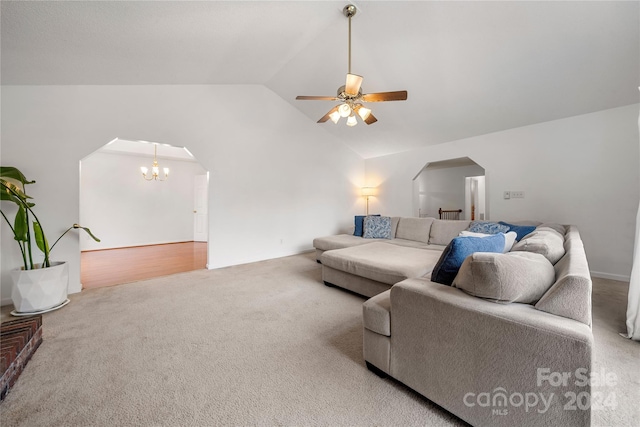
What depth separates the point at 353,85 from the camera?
2332 mm

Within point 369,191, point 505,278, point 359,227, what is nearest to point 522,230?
point 359,227

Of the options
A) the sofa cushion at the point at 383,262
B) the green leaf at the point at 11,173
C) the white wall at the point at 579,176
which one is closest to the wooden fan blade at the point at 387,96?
the sofa cushion at the point at 383,262

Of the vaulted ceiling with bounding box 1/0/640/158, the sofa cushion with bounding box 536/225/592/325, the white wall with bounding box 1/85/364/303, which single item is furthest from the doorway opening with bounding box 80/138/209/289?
the sofa cushion with bounding box 536/225/592/325

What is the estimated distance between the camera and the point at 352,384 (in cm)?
143

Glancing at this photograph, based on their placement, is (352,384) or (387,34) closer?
(352,384)

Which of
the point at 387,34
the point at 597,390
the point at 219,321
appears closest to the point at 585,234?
the point at 597,390

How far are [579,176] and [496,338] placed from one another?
13.2ft

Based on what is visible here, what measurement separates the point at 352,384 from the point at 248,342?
2.93ft

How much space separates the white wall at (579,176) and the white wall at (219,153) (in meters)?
3.07

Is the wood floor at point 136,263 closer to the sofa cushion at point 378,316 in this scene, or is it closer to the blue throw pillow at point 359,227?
the blue throw pillow at point 359,227

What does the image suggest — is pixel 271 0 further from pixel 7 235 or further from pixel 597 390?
pixel 597 390

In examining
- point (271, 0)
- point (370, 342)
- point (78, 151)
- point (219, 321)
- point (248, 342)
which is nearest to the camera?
point (370, 342)

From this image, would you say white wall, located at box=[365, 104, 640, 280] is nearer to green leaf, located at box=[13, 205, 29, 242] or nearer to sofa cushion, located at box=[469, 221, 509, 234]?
sofa cushion, located at box=[469, 221, 509, 234]

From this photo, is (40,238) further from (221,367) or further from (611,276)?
(611,276)
